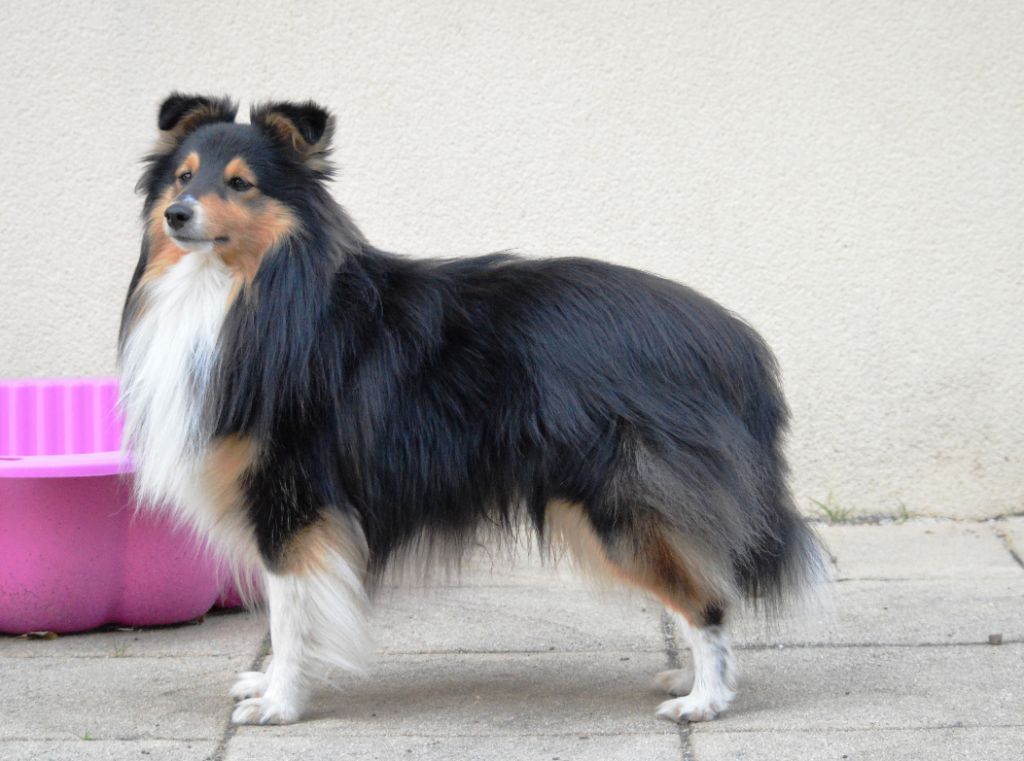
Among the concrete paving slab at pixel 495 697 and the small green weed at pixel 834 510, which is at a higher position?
the small green weed at pixel 834 510

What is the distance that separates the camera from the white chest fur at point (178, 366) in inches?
144

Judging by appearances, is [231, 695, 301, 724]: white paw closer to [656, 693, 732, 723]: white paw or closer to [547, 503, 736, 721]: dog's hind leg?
[547, 503, 736, 721]: dog's hind leg

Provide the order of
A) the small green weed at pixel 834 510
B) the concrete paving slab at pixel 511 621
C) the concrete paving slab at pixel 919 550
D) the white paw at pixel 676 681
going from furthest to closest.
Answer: the small green weed at pixel 834 510
the concrete paving slab at pixel 919 550
the concrete paving slab at pixel 511 621
the white paw at pixel 676 681

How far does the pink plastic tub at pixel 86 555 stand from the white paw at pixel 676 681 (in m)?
1.69

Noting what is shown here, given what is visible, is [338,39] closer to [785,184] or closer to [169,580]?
[785,184]

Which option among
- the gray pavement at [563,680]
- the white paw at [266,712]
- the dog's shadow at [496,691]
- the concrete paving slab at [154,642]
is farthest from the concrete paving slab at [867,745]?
the concrete paving slab at [154,642]

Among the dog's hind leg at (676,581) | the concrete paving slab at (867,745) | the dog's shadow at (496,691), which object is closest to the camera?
the concrete paving slab at (867,745)

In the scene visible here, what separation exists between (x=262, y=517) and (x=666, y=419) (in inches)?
45.6

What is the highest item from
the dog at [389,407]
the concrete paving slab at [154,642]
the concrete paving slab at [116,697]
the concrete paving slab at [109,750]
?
the dog at [389,407]

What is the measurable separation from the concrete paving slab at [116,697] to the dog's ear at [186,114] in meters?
1.67

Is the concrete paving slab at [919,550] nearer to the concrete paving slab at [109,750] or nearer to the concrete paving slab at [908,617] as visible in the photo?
the concrete paving slab at [908,617]

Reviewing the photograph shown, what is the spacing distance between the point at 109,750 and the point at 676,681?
165 centimetres

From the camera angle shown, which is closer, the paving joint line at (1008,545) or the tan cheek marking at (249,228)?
the tan cheek marking at (249,228)

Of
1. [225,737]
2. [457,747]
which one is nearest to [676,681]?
[457,747]
